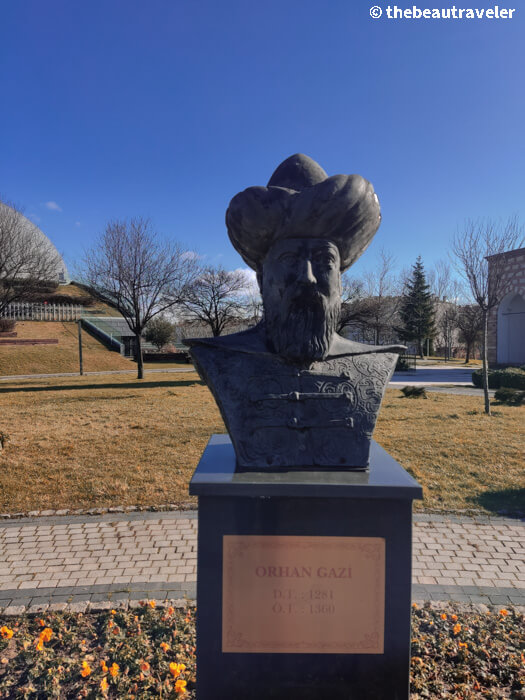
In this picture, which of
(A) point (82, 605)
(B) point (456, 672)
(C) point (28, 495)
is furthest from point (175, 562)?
(C) point (28, 495)

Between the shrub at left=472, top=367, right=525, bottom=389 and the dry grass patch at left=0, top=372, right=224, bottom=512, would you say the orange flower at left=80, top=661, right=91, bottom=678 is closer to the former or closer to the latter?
the dry grass patch at left=0, top=372, right=224, bottom=512

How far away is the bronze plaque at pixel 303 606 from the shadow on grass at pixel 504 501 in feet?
11.3

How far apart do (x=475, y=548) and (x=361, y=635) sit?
2409 millimetres

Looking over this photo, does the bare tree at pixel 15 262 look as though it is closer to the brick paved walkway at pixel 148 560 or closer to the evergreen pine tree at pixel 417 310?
the brick paved walkway at pixel 148 560

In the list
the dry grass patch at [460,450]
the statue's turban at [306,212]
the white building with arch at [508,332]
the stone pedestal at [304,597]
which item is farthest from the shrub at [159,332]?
the stone pedestal at [304,597]

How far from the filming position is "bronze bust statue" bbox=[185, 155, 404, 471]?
8.18 ft

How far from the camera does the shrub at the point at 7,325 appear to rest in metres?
28.7

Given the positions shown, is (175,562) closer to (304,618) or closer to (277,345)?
(304,618)

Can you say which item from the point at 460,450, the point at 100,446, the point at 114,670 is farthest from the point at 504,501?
the point at 100,446

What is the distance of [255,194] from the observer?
2.52 metres

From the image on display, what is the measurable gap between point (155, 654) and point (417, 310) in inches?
1401

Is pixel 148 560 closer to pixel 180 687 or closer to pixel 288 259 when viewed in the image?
pixel 180 687

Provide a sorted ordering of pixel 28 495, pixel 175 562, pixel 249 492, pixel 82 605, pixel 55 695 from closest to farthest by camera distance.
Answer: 1. pixel 249 492
2. pixel 55 695
3. pixel 82 605
4. pixel 175 562
5. pixel 28 495

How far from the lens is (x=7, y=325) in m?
29.0
